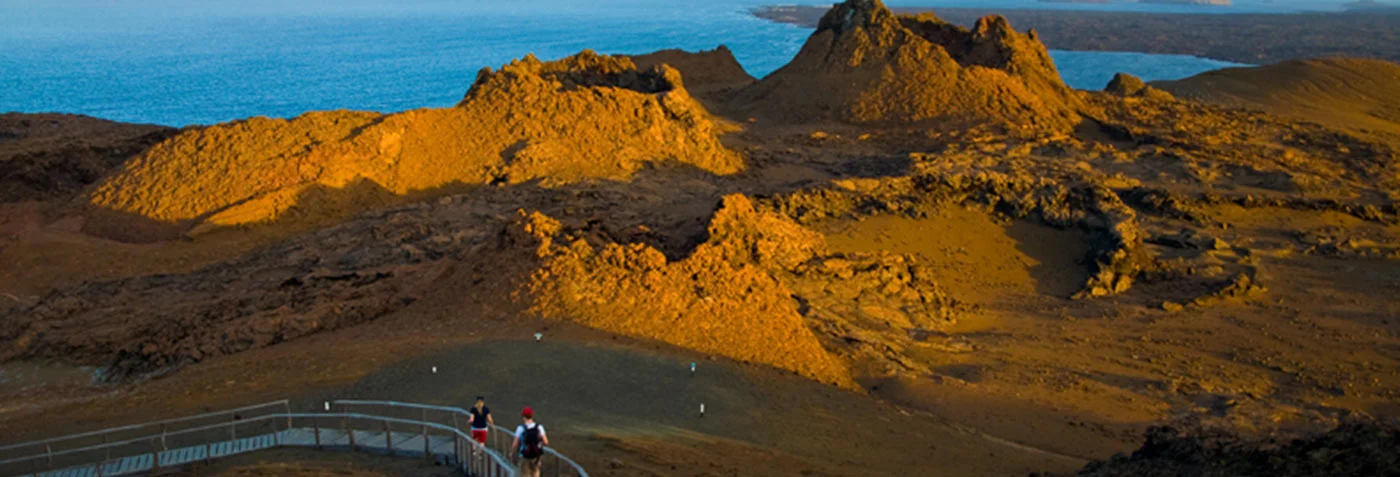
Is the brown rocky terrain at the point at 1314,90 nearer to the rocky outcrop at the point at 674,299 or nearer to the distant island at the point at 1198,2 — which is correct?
the rocky outcrop at the point at 674,299

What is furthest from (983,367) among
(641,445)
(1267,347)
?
(641,445)

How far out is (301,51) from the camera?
79.8 metres

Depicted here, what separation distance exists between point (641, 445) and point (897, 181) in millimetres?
16009

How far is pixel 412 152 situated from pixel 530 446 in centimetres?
1750

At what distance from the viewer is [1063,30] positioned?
11262 cm

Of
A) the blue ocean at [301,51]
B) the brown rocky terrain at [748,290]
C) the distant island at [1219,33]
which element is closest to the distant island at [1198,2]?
the distant island at [1219,33]

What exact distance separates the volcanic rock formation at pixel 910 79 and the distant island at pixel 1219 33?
55.5m

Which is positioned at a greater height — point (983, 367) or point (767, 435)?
point (767, 435)

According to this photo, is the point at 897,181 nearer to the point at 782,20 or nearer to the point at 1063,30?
the point at 1063,30

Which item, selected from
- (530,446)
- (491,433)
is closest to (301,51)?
(491,433)

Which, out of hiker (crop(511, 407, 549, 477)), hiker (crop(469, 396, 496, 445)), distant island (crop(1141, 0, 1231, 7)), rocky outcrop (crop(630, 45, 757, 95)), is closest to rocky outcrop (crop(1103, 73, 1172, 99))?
rocky outcrop (crop(630, 45, 757, 95))

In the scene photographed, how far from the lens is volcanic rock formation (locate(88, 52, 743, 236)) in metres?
21.9

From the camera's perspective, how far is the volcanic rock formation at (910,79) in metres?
34.7

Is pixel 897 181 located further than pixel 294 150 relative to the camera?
Yes
